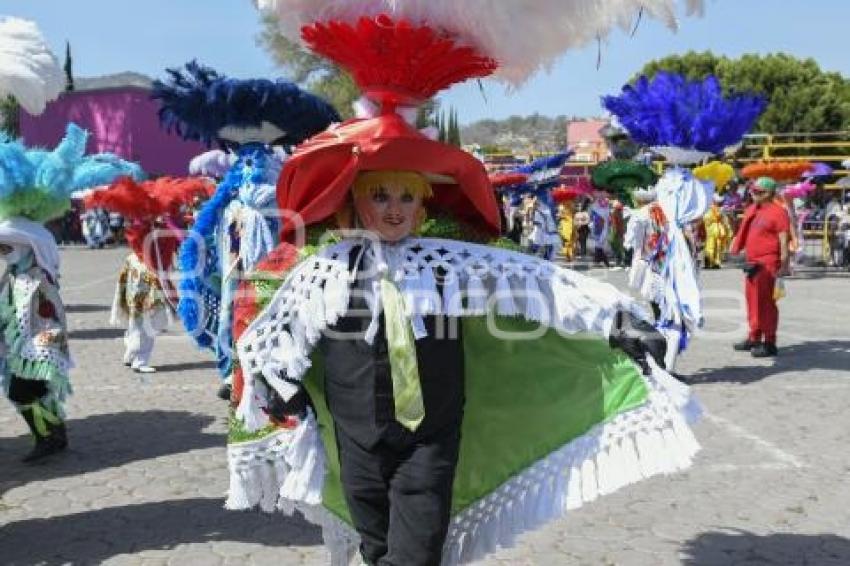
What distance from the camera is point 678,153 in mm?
8398

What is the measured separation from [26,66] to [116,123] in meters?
33.8

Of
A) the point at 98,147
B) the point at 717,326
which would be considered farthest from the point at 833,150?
the point at 98,147

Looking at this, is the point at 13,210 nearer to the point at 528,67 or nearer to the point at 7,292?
the point at 7,292

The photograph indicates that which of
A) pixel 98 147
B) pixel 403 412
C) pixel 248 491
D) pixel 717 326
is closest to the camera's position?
pixel 403 412

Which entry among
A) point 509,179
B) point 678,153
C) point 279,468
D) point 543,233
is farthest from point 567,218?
point 279,468

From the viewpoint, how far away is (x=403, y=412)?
2943 millimetres

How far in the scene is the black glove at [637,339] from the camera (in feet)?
9.92

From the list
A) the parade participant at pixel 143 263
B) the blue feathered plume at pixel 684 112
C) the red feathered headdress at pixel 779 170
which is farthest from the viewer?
the red feathered headdress at pixel 779 170

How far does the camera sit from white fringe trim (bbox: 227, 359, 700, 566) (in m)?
3.11

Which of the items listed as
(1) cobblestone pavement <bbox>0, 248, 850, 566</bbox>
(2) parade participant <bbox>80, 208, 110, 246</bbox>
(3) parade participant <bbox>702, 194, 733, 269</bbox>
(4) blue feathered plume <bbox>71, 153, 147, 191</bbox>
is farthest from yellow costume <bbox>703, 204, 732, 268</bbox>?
(2) parade participant <bbox>80, 208, 110, 246</bbox>

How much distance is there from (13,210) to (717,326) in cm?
931

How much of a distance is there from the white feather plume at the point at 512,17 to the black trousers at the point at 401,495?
4.43 feet

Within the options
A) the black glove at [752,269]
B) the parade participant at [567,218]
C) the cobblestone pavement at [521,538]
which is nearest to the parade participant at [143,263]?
the cobblestone pavement at [521,538]

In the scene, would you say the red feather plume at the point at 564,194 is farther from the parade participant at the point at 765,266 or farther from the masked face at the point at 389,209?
the masked face at the point at 389,209
